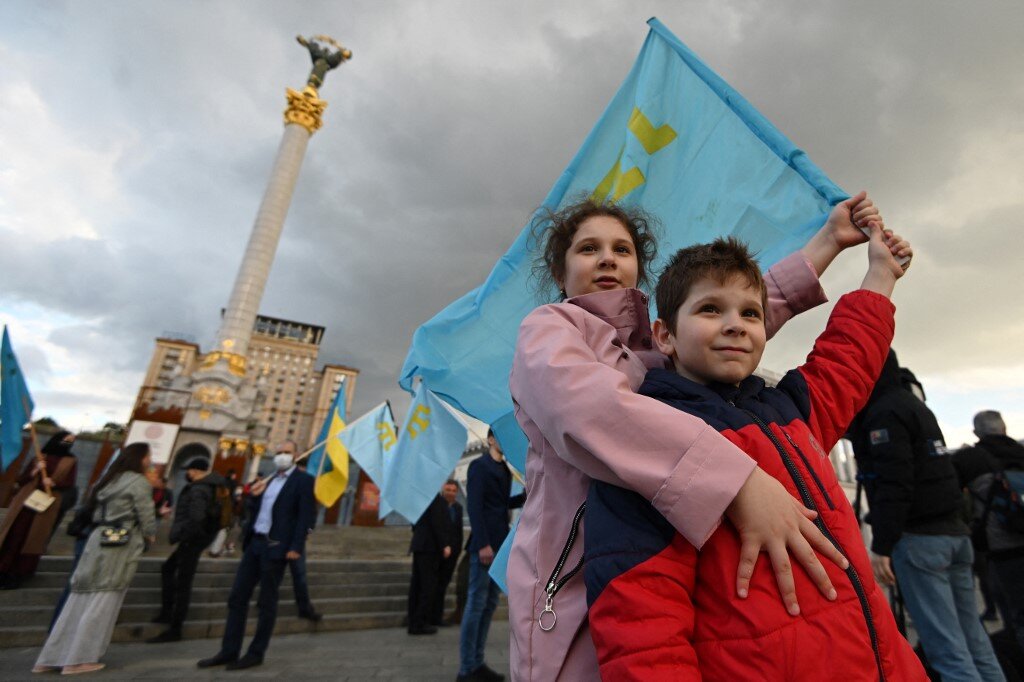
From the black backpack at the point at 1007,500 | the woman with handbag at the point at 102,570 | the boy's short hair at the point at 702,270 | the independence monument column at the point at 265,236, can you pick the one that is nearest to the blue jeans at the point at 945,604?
the black backpack at the point at 1007,500

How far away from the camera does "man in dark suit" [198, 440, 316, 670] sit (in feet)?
15.5

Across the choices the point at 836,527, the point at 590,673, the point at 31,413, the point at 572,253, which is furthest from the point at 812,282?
the point at 31,413

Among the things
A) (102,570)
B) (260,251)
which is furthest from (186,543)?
(260,251)

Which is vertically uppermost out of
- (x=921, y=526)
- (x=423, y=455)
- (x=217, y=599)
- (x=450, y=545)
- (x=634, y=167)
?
(x=634, y=167)

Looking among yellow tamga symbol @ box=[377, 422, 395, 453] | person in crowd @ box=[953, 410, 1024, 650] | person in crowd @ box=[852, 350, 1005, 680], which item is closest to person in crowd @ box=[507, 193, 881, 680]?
person in crowd @ box=[852, 350, 1005, 680]

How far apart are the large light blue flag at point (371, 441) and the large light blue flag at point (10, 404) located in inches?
171

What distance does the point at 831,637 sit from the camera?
945mm

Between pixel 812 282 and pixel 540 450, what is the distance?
4.15ft

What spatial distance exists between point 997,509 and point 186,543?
288 inches

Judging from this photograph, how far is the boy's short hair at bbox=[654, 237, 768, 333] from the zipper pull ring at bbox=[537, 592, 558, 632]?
2.49 feet

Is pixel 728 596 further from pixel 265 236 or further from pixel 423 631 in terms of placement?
pixel 265 236

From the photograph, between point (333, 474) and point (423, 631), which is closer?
point (423, 631)

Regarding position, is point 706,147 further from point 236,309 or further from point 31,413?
point 236,309

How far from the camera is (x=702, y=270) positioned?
1370 millimetres
